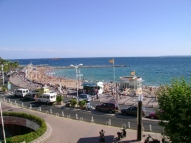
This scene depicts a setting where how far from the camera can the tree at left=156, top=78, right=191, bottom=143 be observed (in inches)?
475

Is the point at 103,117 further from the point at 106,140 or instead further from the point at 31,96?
the point at 31,96

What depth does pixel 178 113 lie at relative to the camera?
1234 centimetres

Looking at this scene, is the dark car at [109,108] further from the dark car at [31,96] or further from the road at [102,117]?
the dark car at [31,96]

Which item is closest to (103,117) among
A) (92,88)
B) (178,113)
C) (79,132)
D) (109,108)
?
(109,108)

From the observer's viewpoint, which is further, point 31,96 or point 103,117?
point 31,96

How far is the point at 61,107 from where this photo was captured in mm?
31625

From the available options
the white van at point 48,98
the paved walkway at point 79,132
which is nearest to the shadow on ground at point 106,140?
the paved walkway at point 79,132

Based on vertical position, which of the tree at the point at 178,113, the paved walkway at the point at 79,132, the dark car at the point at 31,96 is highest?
the tree at the point at 178,113

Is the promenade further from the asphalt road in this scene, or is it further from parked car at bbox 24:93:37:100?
parked car at bbox 24:93:37:100

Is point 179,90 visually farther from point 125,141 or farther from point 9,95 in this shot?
point 9,95

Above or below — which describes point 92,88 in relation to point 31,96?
above

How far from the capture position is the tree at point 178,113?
12.1 meters

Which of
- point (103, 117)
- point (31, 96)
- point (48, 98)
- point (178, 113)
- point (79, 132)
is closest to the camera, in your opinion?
point (178, 113)

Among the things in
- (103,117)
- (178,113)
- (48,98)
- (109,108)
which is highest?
(178,113)
